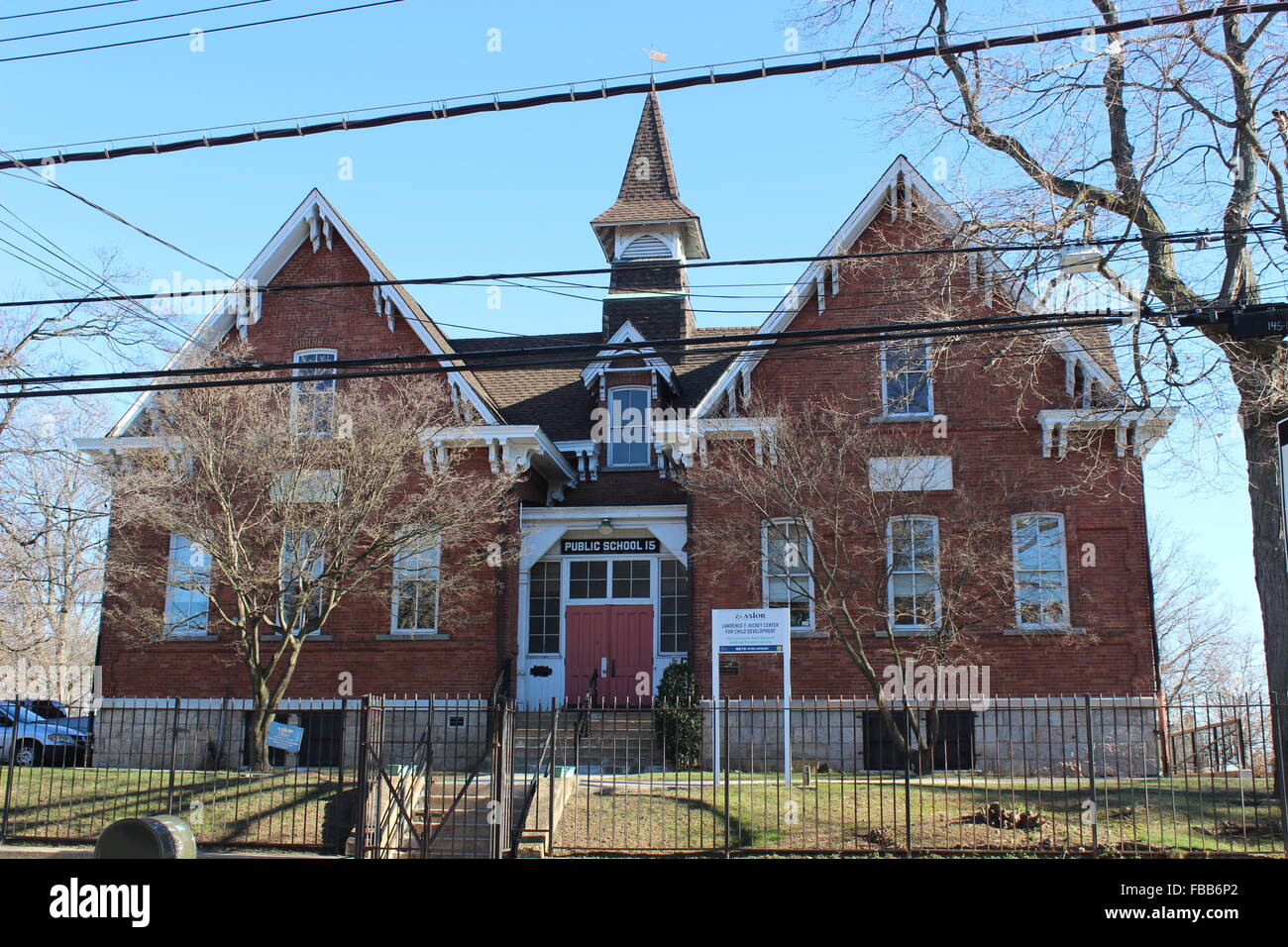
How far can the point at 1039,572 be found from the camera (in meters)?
21.2

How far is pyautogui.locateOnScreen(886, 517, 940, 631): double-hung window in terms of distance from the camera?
20.5 metres

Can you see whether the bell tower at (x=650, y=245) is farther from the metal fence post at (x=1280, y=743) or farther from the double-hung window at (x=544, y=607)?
the metal fence post at (x=1280, y=743)

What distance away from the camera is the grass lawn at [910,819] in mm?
13742

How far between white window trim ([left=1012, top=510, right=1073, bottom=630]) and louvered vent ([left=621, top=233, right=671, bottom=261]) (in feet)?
37.2

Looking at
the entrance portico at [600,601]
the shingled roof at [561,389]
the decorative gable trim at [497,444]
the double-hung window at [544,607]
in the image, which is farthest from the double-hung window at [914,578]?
the decorative gable trim at [497,444]

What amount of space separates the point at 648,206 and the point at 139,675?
50.6ft

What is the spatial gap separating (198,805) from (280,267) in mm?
12745

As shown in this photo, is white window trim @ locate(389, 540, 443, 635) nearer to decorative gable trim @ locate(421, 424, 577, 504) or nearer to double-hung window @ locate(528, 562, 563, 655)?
decorative gable trim @ locate(421, 424, 577, 504)

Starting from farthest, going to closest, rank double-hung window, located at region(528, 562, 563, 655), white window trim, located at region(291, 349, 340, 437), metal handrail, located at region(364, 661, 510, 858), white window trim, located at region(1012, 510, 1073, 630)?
double-hung window, located at region(528, 562, 563, 655) → white window trim, located at region(1012, 510, 1073, 630) → white window trim, located at region(291, 349, 340, 437) → metal handrail, located at region(364, 661, 510, 858)

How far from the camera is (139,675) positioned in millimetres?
23031

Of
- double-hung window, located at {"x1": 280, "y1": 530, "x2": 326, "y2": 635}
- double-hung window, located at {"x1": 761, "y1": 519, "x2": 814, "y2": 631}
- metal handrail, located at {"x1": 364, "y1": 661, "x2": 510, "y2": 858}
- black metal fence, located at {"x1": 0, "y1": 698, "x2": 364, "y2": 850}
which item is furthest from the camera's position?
double-hung window, located at {"x1": 761, "y1": 519, "x2": 814, "y2": 631}

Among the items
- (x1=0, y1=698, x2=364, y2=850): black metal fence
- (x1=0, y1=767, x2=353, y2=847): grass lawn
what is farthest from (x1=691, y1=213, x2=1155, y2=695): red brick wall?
(x1=0, y1=767, x2=353, y2=847): grass lawn

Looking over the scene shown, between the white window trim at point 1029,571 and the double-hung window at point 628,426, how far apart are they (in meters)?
7.97
